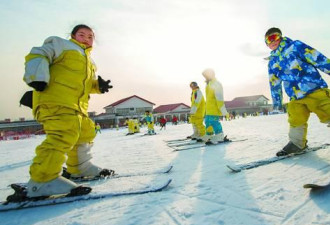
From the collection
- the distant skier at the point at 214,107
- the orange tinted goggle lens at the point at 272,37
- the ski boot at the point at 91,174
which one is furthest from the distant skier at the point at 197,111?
the ski boot at the point at 91,174

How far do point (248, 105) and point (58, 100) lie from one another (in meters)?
76.2

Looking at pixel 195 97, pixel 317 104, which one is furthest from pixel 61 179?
pixel 195 97

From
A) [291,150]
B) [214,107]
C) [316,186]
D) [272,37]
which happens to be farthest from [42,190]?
[214,107]

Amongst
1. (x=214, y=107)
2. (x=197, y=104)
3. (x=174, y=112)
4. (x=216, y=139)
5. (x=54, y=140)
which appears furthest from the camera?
(x=174, y=112)

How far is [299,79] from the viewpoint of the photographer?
323 centimetres

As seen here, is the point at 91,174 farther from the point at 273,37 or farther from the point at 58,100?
the point at 273,37

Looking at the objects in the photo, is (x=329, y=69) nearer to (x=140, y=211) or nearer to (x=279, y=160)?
(x=279, y=160)

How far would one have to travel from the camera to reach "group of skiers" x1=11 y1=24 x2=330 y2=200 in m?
2.02

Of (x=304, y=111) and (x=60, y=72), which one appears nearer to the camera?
(x=60, y=72)

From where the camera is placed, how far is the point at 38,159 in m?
1.99

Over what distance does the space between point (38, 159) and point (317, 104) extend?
3394mm

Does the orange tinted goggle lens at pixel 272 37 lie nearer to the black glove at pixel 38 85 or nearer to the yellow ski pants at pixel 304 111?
the yellow ski pants at pixel 304 111

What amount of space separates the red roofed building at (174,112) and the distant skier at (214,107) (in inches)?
2130

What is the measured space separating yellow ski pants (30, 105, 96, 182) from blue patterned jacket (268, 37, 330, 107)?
9.60ft
